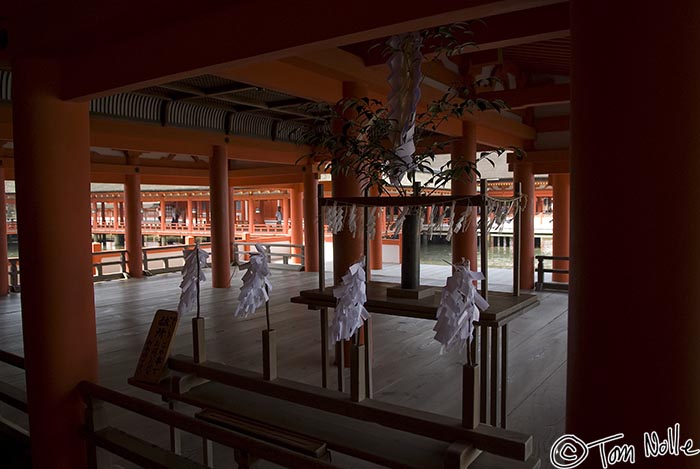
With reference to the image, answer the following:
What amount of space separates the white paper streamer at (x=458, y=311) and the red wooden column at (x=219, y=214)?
7.97 metres

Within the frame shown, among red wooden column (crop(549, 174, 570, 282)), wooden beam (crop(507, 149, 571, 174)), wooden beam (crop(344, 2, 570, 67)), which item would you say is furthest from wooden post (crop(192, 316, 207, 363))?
red wooden column (crop(549, 174, 570, 282))

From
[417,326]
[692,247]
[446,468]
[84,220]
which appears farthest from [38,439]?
[417,326]

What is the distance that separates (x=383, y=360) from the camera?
5.16 m

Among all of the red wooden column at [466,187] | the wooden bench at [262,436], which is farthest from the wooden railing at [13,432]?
the red wooden column at [466,187]

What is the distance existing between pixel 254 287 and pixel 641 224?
5.60 feet

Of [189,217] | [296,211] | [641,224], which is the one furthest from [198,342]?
[189,217]

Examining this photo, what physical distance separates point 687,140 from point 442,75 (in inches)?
206

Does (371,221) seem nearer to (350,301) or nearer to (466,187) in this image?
(350,301)

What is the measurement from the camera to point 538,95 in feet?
20.7

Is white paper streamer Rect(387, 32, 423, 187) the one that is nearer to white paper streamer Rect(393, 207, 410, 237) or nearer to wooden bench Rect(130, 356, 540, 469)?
white paper streamer Rect(393, 207, 410, 237)

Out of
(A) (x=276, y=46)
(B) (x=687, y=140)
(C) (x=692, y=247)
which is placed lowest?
(C) (x=692, y=247)

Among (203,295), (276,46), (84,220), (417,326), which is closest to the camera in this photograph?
(276,46)

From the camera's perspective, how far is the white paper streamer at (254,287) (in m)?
2.45

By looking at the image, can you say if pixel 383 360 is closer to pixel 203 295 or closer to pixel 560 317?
pixel 560 317
